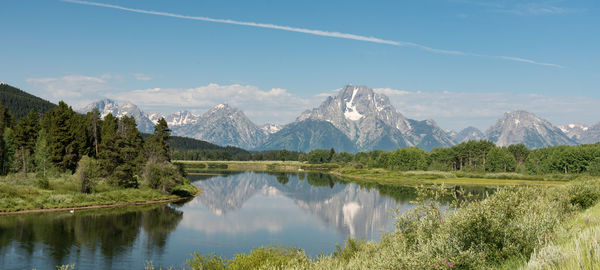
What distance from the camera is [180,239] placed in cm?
5541

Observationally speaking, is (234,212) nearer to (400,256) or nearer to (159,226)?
(159,226)

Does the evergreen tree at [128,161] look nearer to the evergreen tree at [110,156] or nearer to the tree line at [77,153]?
the tree line at [77,153]

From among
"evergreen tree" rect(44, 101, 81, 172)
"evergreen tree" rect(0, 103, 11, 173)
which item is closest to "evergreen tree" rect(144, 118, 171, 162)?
"evergreen tree" rect(44, 101, 81, 172)

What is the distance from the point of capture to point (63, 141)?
3962 inches

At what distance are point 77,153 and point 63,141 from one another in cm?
521

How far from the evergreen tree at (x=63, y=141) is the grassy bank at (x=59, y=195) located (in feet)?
32.6

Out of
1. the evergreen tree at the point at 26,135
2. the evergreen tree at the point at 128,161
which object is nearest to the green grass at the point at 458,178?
the evergreen tree at the point at 128,161

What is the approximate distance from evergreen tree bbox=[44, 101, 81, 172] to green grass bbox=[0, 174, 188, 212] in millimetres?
10134

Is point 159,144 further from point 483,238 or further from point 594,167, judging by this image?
point 594,167

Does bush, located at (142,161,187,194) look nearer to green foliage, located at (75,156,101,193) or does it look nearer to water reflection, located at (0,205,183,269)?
green foliage, located at (75,156,101,193)

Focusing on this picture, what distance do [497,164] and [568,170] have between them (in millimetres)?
26781

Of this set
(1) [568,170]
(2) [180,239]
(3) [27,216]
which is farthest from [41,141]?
(1) [568,170]

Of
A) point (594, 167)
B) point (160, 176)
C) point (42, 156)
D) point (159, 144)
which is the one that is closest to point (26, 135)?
point (42, 156)

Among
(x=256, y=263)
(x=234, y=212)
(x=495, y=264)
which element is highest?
(x=495, y=264)
